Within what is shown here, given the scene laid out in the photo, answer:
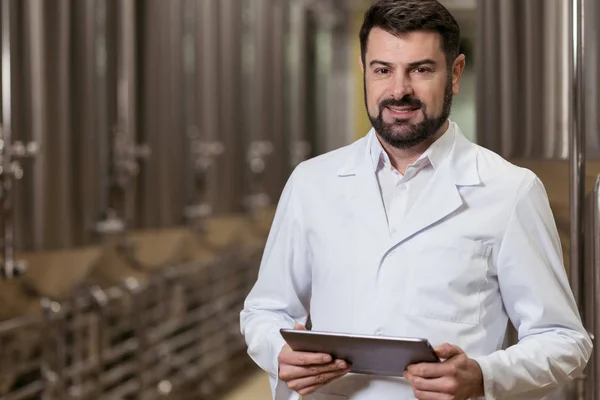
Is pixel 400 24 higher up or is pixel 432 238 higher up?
pixel 400 24

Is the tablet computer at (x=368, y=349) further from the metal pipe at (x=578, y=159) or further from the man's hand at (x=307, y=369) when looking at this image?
the metal pipe at (x=578, y=159)

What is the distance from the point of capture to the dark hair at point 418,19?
150 cm

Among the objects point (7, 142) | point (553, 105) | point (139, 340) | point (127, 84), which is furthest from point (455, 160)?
point (139, 340)

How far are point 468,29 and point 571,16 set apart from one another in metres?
5.86

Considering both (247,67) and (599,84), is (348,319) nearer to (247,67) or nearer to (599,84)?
(599,84)

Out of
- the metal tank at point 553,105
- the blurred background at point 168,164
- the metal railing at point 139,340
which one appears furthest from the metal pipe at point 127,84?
the metal tank at point 553,105

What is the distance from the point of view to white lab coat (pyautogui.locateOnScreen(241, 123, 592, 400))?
151 centimetres

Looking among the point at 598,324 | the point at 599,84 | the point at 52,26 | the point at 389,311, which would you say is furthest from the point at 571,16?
the point at 52,26

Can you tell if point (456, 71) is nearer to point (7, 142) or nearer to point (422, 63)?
point (422, 63)

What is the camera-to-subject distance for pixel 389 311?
61.3 inches

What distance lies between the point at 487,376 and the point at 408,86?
0.43 metres

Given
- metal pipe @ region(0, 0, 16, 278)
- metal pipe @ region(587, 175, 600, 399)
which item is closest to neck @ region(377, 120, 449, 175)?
metal pipe @ region(587, 175, 600, 399)

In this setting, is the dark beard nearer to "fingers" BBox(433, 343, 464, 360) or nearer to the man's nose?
the man's nose

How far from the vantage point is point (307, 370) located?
4.95ft
